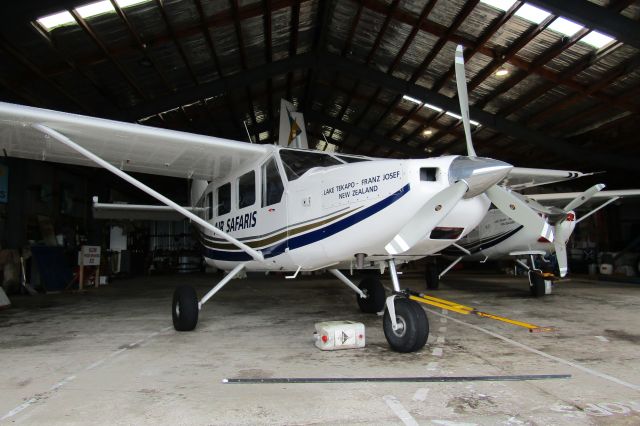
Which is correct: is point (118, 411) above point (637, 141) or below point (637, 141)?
below

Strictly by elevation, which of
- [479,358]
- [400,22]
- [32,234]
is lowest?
[479,358]

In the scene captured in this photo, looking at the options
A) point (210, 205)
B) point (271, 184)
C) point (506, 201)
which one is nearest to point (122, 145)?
point (271, 184)

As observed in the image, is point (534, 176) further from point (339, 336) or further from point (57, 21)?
point (57, 21)

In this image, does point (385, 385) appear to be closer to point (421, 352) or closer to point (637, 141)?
point (421, 352)

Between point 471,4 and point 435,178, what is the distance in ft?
26.9

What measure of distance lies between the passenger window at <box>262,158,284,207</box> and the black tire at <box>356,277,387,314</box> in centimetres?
211

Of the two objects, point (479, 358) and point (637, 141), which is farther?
point (637, 141)

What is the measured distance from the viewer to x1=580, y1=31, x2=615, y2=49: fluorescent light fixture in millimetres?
9977

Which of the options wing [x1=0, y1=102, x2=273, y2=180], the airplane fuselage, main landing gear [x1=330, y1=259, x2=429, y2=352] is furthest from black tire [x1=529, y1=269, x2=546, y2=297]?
wing [x1=0, y1=102, x2=273, y2=180]

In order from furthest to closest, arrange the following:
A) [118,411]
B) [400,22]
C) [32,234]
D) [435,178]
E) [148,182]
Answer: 1. [148,182]
2. [32,234]
3. [400,22]
4. [435,178]
5. [118,411]

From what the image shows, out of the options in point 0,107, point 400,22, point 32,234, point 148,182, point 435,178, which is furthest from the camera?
point 148,182

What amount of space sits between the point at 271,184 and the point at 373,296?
7.83ft

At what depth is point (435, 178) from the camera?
3871 mm

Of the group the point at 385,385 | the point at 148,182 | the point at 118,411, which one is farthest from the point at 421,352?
the point at 148,182
